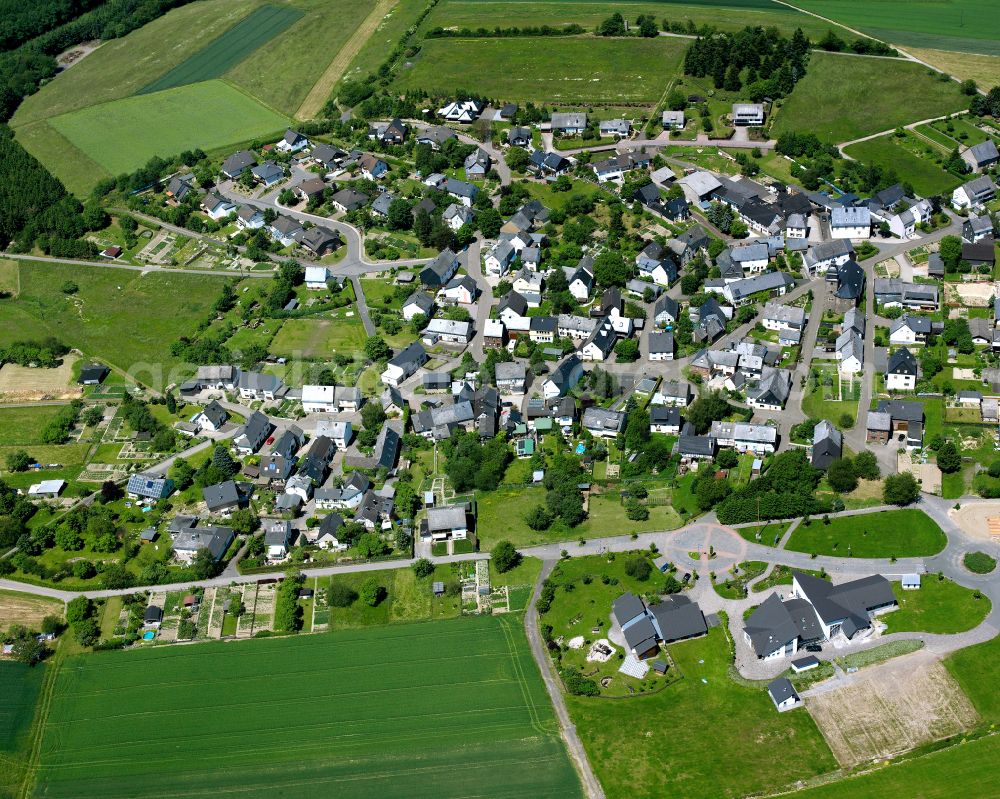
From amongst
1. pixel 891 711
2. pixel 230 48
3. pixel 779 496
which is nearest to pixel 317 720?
pixel 891 711

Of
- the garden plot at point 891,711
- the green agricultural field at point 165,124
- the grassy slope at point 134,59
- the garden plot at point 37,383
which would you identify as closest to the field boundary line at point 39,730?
the garden plot at point 37,383

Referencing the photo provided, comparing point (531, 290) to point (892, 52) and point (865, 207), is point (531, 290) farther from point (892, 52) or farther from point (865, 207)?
point (892, 52)

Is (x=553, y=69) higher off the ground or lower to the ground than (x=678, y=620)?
higher

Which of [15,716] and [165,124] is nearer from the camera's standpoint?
[15,716]

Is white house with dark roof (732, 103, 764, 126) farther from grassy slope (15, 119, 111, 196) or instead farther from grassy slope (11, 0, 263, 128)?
grassy slope (11, 0, 263, 128)

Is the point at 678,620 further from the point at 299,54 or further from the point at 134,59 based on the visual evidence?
the point at 134,59

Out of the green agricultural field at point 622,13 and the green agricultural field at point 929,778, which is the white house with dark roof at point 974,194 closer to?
the green agricultural field at point 622,13
